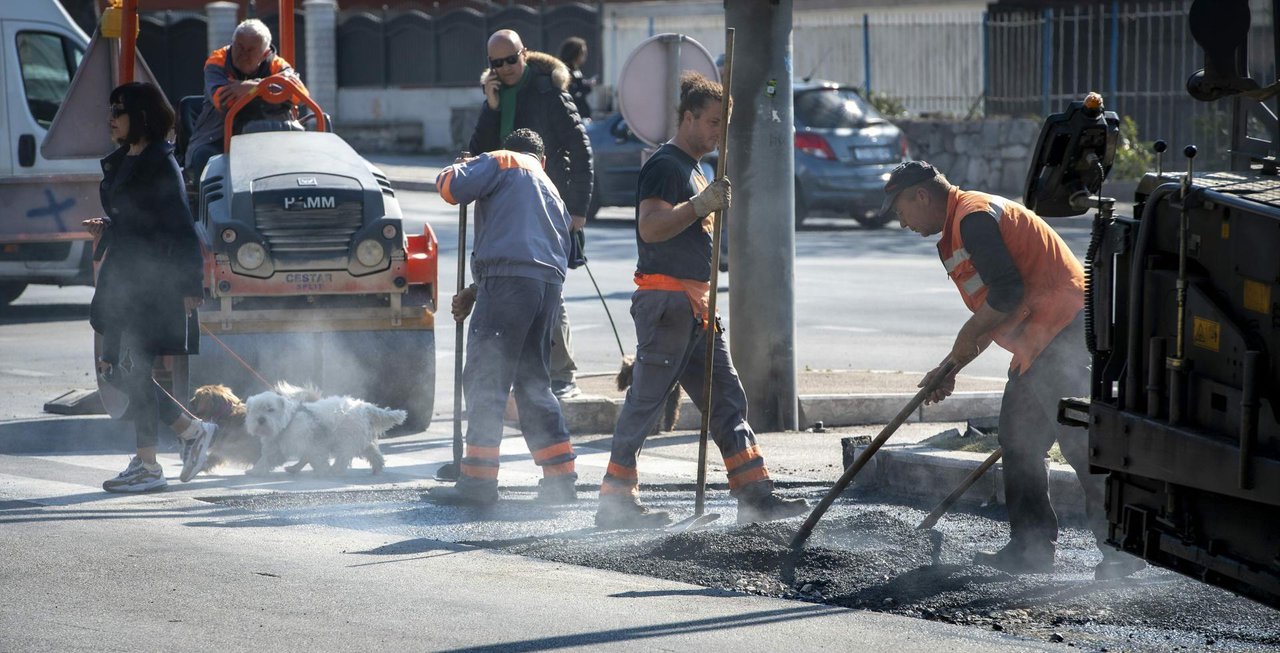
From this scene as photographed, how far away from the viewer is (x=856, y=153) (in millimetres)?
20594

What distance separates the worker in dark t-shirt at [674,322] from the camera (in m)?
6.90

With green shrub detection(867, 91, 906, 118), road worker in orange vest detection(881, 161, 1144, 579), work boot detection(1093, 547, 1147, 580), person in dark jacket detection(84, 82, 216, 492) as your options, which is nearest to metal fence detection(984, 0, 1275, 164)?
green shrub detection(867, 91, 906, 118)

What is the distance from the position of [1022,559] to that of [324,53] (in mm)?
30083

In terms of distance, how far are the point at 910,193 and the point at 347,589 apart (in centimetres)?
244

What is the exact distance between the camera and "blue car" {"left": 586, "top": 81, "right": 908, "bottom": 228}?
2045 centimetres

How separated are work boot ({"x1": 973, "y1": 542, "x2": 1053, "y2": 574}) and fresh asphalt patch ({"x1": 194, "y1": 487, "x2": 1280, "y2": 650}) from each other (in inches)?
2.2

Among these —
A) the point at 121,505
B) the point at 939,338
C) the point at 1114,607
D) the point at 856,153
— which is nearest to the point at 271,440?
the point at 121,505

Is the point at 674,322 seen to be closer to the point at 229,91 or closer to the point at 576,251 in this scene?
the point at 576,251

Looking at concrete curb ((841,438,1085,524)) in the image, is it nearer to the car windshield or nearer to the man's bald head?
the man's bald head

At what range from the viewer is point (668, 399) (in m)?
8.82

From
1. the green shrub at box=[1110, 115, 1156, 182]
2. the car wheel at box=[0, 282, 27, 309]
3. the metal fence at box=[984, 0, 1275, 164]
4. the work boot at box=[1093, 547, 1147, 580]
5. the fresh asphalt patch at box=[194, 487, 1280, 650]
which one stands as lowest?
the fresh asphalt patch at box=[194, 487, 1280, 650]

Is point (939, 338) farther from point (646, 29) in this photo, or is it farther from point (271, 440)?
point (646, 29)

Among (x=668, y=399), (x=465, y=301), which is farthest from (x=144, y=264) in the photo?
(x=668, y=399)

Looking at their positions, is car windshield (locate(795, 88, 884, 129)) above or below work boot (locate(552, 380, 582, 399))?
above
